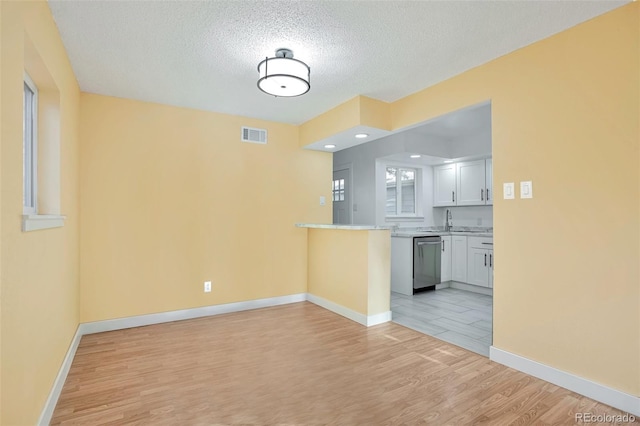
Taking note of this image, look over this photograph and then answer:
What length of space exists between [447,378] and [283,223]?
8.98ft

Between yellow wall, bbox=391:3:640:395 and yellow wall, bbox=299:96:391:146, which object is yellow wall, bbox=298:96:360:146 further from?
yellow wall, bbox=391:3:640:395

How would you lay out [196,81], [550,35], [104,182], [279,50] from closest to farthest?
[550,35]
[279,50]
[196,81]
[104,182]

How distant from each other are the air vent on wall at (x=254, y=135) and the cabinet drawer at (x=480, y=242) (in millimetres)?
3515

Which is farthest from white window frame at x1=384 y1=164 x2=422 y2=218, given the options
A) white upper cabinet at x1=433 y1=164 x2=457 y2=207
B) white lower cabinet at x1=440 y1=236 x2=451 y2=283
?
white lower cabinet at x1=440 y1=236 x2=451 y2=283

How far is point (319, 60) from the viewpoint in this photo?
2623 millimetres

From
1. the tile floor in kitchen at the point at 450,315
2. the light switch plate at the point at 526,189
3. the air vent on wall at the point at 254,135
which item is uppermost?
the air vent on wall at the point at 254,135

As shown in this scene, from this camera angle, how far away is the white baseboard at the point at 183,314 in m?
3.27

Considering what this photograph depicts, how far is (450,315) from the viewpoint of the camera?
3.80m

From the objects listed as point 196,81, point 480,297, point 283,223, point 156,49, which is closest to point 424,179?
point 480,297

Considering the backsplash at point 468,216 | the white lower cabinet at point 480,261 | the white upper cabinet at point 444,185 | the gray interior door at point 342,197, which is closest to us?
the white lower cabinet at point 480,261

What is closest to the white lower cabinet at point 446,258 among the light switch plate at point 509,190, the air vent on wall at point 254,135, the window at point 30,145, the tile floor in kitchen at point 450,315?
the tile floor in kitchen at point 450,315

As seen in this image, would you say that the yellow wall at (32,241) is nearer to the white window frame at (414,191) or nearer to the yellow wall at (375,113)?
the yellow wall at (375,113)

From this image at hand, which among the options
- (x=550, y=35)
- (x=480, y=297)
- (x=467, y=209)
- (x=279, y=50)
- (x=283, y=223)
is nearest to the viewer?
(x=550, y=35)

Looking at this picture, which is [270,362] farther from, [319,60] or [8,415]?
[319,60]
